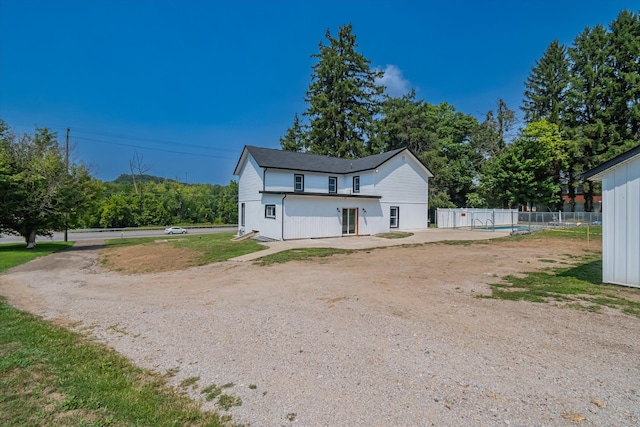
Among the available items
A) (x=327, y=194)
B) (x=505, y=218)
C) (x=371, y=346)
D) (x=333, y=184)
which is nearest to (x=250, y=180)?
(x=333, y=184)

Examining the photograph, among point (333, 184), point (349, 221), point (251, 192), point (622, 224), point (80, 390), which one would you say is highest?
point (333, 184)

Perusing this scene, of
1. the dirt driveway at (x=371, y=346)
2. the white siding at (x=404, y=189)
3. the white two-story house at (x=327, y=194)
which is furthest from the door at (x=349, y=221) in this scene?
the dirt driveway at (x=371, y=346)

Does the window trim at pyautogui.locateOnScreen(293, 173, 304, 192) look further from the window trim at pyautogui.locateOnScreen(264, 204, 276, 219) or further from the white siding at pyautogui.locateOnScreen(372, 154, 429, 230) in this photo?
the white siding at pyautogui.locateOnScreen(372, 154, 429, 230)

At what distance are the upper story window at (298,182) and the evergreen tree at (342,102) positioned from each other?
17.7 metres

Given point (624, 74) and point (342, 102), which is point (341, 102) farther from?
point (624, 74)

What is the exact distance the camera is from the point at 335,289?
24.0 ft

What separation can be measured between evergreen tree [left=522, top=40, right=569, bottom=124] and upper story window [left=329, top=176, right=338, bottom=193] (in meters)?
31.0

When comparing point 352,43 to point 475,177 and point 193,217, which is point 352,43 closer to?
point 475,177

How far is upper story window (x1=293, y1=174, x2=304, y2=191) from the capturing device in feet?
76.4

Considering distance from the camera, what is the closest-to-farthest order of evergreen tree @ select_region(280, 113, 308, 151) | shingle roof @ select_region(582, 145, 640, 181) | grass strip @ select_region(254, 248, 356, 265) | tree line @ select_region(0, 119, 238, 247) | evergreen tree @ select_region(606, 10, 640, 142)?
shingle roof @ select_region(582, 145, 640, 181)
grass strip @ select_region(254, 248, 356, 265)
tree line @ select_region(0, 119, 238, 247)
evergreen tree @ select_region(606, 10, 640, 142)
evergreen tree @ select_region(280, 113, 308, 151)

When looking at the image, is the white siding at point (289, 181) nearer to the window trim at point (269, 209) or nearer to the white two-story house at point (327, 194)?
the white two-story house at point (327, 194)

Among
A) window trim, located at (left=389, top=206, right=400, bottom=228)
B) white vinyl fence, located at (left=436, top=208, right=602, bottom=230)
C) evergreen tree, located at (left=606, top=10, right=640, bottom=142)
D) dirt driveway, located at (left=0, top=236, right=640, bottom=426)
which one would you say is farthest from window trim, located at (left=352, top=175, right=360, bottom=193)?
evergreen tree, located at (left=606, top=10, right=640, bottom=142)

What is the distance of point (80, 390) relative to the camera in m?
3.09

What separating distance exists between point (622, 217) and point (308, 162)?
67.7 ft
